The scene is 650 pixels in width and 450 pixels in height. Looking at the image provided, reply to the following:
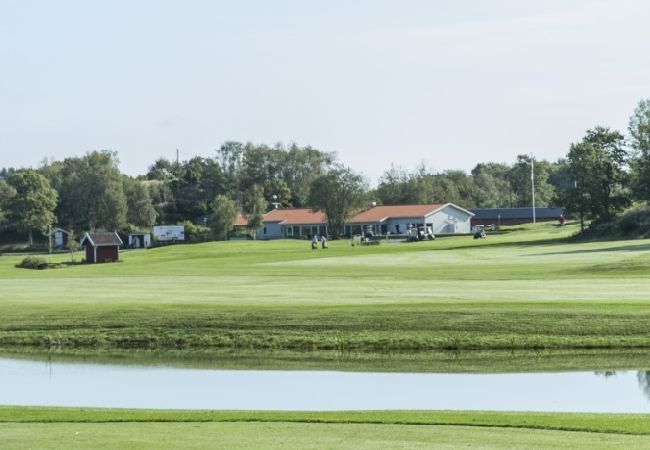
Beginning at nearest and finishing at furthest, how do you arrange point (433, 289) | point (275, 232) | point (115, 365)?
point (115, 365) → point (433, 289) → point (275, 232)

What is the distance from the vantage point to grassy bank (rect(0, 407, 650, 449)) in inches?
740

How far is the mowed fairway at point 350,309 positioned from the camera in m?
39.3

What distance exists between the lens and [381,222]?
580 feet

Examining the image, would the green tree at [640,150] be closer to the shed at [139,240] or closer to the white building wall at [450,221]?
the white building wall at [450,221]

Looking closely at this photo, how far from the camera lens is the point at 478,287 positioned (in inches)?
2117

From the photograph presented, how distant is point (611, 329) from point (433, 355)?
6452mm

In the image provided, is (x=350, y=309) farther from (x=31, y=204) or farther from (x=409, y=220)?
(x=31, y=204)

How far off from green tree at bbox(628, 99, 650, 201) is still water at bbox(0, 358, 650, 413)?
89525 millimetres

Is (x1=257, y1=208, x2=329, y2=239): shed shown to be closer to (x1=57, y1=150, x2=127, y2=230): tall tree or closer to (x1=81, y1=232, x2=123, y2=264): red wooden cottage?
(x1=57, y1=150, x2=127, y2=230): tall tree

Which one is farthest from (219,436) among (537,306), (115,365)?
(537,306)

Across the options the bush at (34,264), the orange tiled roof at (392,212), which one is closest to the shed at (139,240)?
the orange tiled roof at (392,212)

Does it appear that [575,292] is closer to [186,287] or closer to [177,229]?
[186,287]

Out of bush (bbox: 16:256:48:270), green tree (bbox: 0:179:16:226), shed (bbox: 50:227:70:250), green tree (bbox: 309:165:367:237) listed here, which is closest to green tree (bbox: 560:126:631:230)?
green tree (bbox: 309:165:367:237)

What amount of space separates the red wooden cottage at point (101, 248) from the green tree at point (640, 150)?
53.2m
